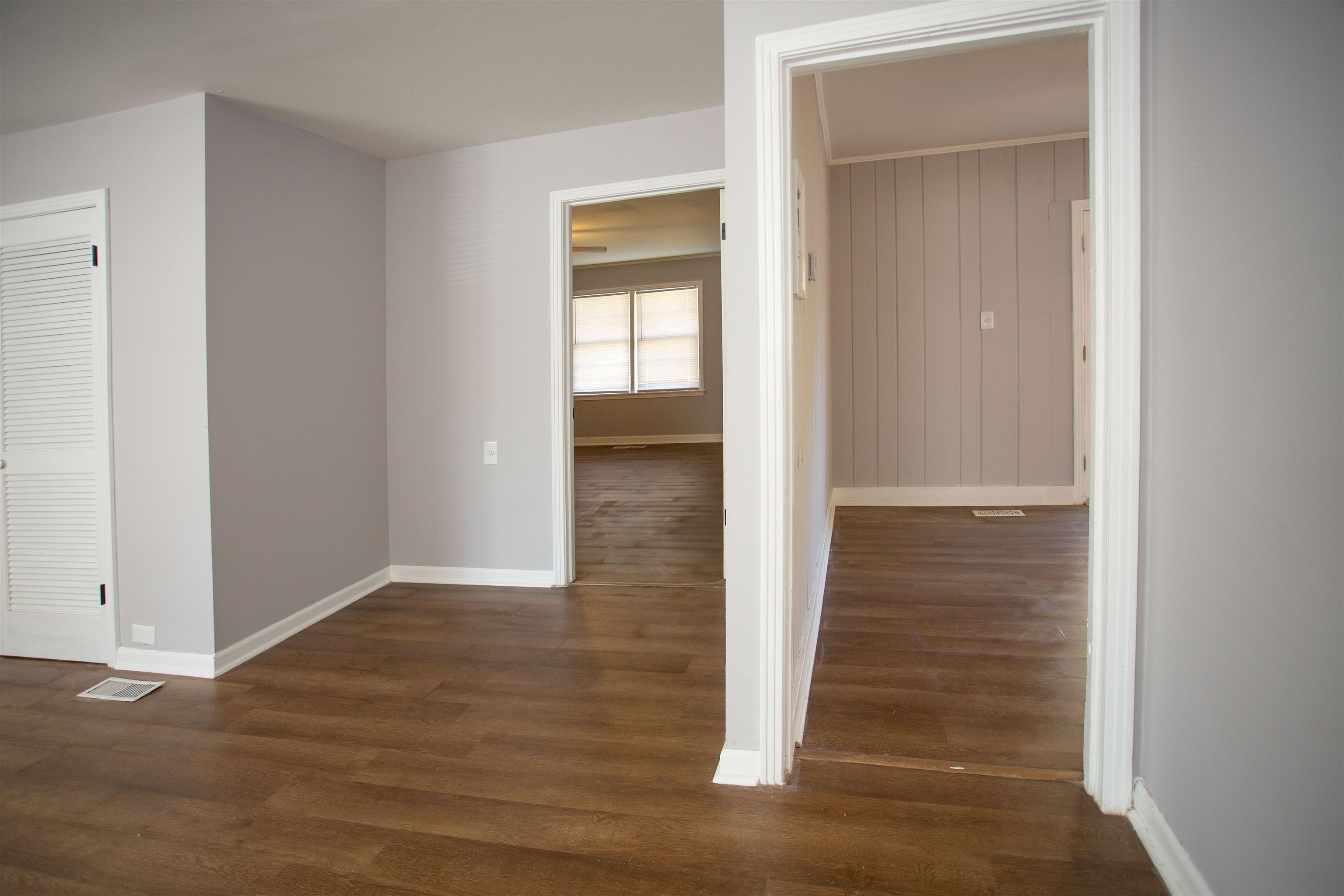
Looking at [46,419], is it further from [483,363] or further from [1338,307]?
[1338,307]

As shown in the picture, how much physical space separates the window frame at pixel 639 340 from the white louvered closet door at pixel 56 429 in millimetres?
7196

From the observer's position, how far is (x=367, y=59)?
262 centimetres

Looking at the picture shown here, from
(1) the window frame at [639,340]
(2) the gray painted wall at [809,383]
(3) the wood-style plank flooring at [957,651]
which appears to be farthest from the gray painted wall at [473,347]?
(1) the window frame at [639,340]

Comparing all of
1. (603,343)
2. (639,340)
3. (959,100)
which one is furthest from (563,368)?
(603,343)

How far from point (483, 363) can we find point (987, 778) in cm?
297

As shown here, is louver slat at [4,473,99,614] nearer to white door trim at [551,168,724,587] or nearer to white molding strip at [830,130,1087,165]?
white door trim at [551,168,724,587]

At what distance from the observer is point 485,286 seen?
12.4 feet

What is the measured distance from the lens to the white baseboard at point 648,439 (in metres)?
10.4

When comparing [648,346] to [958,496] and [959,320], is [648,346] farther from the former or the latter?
[958,496]

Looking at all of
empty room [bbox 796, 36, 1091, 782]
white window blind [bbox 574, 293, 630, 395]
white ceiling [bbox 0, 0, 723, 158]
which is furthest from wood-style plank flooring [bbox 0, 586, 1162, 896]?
white window blind [bbox 574, 293, 630, 395]

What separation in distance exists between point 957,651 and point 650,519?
3059 millimetres

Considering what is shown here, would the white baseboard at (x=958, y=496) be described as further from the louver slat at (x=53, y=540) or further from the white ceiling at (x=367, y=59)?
the louver slat at (x=53, y=540)

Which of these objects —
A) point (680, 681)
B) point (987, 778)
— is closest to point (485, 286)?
point (680, 681)

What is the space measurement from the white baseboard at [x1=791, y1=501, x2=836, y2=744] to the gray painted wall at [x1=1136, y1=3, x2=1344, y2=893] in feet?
2.85
